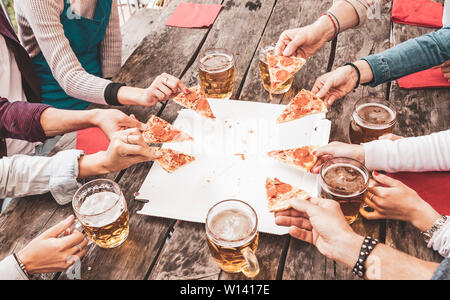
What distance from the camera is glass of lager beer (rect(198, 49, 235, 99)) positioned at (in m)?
2.07

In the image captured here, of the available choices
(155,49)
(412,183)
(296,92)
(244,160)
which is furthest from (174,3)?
(412,183)

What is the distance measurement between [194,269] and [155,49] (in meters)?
1.70

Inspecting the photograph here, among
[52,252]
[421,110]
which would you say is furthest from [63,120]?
[421,110]

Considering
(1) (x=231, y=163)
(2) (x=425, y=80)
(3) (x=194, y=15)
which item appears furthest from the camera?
(3) (x=194, y=15)

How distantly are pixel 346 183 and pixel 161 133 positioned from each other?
3.16 ft

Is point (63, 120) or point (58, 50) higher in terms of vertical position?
point (58, 50)

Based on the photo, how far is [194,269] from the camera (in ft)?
4.49

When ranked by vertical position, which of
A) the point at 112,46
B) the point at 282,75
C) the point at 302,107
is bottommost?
the point at 112,46

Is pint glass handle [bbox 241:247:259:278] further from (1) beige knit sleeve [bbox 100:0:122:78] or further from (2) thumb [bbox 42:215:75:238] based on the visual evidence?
(1) beige knit sleeve [bbox 100:0:122:78]

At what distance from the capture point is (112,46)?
2.93m

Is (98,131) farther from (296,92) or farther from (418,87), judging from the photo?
(418,87)

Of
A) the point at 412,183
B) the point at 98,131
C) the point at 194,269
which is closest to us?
the point at 194,269

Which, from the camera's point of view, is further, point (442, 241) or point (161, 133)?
point (161, 133)

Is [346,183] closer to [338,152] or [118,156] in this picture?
[338,152]
